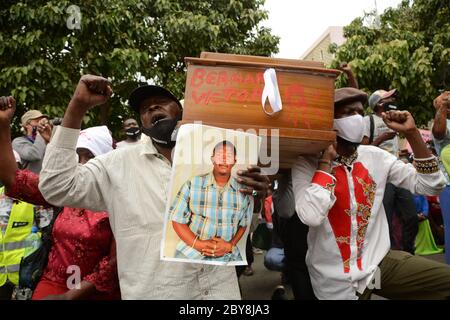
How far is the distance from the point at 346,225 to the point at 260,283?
3.74 m

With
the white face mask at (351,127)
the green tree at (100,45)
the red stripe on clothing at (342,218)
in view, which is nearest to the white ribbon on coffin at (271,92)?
the white face mask at (351,127)

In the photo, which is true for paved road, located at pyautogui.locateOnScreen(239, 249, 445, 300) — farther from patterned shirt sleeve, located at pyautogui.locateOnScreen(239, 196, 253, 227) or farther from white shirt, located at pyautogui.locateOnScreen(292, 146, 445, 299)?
patterned shirt sleeve, located at pyautogui.locateOnScreen(239, 196, 253, 227)

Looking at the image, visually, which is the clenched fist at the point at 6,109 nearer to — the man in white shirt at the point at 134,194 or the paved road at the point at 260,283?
the man in white shirt at the point at 134,194

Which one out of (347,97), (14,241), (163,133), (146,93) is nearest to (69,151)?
(163,133)

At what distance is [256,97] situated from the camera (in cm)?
180

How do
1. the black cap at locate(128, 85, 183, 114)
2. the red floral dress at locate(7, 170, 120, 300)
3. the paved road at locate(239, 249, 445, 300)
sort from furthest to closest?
1. the paved road at locate(239, 249, 445, 300)
2. the red floral dress at locate(7, 170, 120, 300)
3. the black cap at locate(128, 85, 183, 114)

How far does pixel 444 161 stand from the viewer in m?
3.29

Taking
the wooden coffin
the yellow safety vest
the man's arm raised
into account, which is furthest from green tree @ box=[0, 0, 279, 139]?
the wooden coffin

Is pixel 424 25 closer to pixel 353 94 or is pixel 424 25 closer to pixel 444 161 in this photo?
pixel 444 161

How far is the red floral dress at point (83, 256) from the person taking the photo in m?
2.28

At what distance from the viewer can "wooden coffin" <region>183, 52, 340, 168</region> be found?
1.77 metres

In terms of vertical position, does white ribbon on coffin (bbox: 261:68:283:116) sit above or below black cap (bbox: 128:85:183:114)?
below

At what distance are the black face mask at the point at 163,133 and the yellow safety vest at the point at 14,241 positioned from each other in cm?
172
